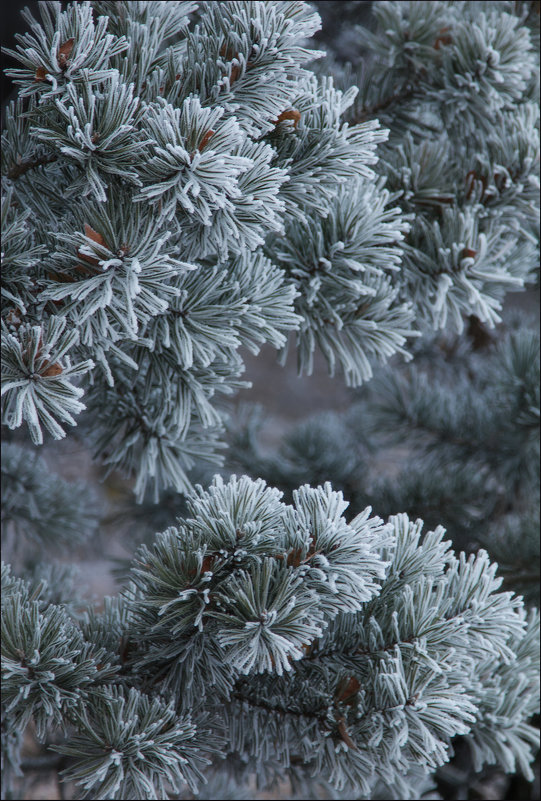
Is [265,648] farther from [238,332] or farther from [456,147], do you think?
[456,147]

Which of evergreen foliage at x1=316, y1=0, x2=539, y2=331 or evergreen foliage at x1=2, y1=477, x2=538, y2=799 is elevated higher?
evergreen foliage at x1=316, y1=0, x2=539, y2=331

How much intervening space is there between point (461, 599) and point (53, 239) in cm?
31

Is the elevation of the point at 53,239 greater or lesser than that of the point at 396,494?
greater

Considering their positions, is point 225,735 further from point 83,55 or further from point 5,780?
point 83,55

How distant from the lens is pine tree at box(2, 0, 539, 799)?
348 millimetres

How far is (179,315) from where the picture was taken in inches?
A: 16.5

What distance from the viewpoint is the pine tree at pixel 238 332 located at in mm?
348

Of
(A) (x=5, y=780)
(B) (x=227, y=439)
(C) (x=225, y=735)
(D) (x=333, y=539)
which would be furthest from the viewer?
(B) (x=227, y=439)

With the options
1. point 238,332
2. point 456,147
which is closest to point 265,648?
point 238,332

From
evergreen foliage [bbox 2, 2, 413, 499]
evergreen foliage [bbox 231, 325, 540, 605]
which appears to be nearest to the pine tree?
evergreen foliage [bbox 2, 2, 413, 499]

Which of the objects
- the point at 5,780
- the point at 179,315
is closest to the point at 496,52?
the point at 179,315

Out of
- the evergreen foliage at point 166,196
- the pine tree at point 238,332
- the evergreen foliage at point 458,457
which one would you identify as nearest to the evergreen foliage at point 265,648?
the pine tree at point 238,332

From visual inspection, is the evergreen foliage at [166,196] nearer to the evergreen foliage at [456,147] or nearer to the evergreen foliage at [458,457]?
the evergreen foliage at [456,147]

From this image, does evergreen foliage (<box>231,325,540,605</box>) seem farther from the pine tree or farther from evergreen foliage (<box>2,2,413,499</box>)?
evergreen foliage (<box>2,2,413,499</box>)
